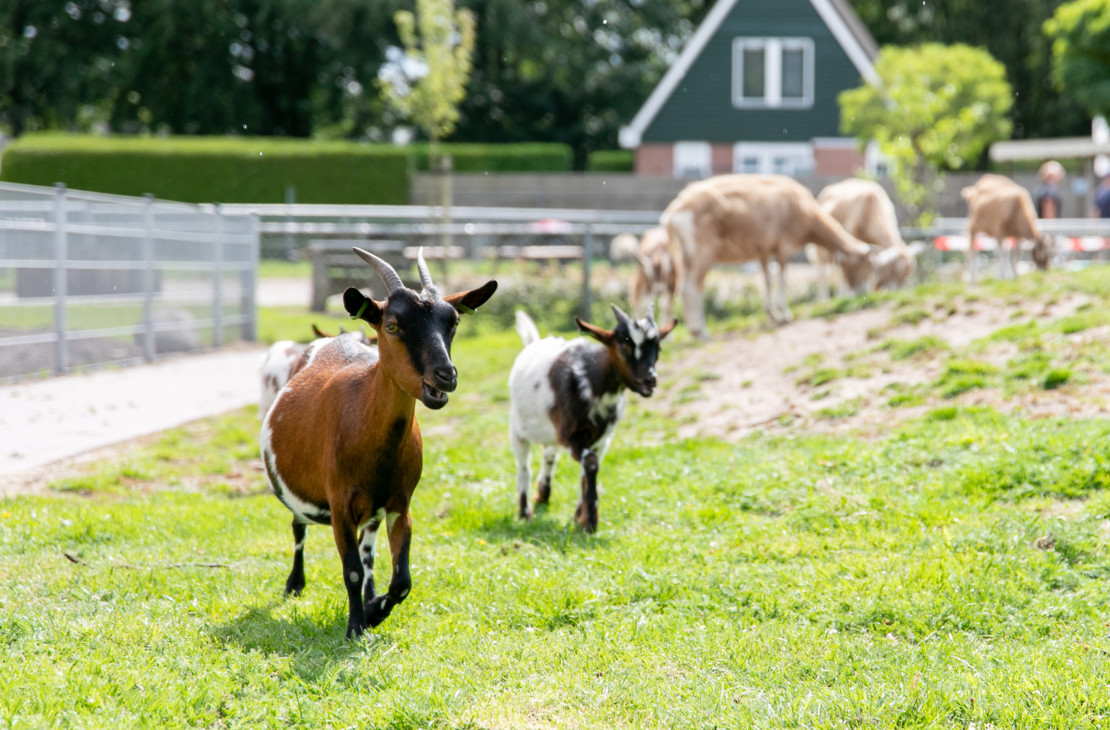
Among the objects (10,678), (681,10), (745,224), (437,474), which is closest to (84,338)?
(437,474)

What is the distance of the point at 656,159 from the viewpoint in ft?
126

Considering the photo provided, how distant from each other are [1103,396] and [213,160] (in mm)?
29028

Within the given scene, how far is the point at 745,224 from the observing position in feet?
49.6

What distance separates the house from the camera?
122 ft

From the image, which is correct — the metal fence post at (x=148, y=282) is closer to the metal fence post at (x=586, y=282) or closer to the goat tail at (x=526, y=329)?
the metal fence post at (x=586, y=282)

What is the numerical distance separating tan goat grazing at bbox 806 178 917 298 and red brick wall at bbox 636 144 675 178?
65.8 ft

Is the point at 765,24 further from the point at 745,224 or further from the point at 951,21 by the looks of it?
the point at 745,224

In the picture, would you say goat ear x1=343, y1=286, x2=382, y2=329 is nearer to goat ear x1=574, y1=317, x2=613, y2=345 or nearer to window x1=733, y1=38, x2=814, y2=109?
goat ear x1=574, y1=317, x2=613, y2=345

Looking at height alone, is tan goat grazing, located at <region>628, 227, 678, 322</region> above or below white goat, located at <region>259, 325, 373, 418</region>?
above

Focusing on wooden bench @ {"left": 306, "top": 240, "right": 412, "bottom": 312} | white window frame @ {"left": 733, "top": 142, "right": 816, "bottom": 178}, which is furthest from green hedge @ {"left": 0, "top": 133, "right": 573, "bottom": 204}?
wooden bench @ {"left": 306, "top": 240, "right": 412, "bottom": 312}

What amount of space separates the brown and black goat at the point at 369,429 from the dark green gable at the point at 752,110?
3346 cm

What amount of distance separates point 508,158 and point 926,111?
59.8 ft

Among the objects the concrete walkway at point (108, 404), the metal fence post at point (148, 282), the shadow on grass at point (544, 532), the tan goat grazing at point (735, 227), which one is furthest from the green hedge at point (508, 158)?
the shadow on grass at point (544, 532)

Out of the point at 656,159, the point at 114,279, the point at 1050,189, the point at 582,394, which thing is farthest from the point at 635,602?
the point at 656,159
